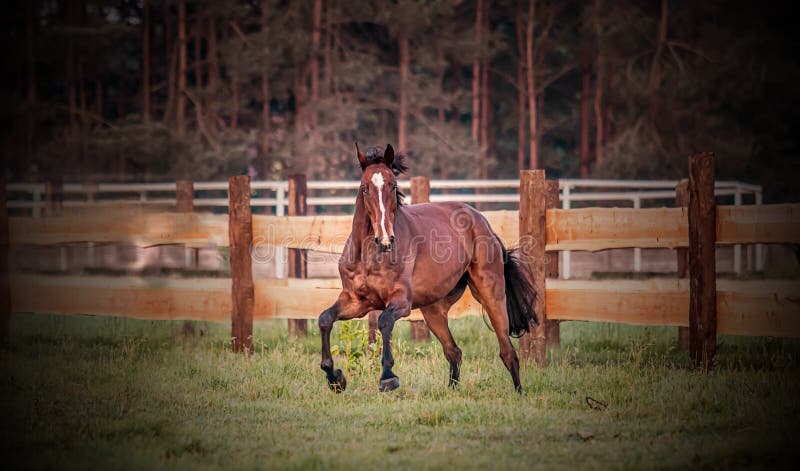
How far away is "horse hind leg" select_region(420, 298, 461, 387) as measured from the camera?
755 cm

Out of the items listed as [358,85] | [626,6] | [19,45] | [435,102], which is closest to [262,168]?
[358,85]

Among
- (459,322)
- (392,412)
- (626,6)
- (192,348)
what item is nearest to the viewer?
(392,412)

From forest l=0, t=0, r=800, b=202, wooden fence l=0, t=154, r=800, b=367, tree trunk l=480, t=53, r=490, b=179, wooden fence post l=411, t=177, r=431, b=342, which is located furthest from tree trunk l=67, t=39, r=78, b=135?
wooden fence post l=411, t=177, r=431, b=342

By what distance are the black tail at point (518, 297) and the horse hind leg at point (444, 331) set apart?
564 mm

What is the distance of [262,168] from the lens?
93.4 feet

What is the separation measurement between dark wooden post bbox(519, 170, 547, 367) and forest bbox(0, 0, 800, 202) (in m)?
16.6

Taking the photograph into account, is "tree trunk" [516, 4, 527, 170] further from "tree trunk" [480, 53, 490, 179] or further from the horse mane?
the horse mane

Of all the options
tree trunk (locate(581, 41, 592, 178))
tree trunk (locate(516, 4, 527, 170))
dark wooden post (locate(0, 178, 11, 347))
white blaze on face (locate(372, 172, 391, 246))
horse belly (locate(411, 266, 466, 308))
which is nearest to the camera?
white blaze on face (locate(372, 172, 391, 246))

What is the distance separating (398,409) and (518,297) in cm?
198

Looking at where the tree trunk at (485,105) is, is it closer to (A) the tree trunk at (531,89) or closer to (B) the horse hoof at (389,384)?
(A) the tree trunk at (531,89)

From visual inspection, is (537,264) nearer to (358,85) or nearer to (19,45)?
(358,85)

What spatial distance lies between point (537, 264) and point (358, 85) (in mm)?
19500

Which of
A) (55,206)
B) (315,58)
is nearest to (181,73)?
(315,58)

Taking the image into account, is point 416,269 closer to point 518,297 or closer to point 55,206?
point 518,297
